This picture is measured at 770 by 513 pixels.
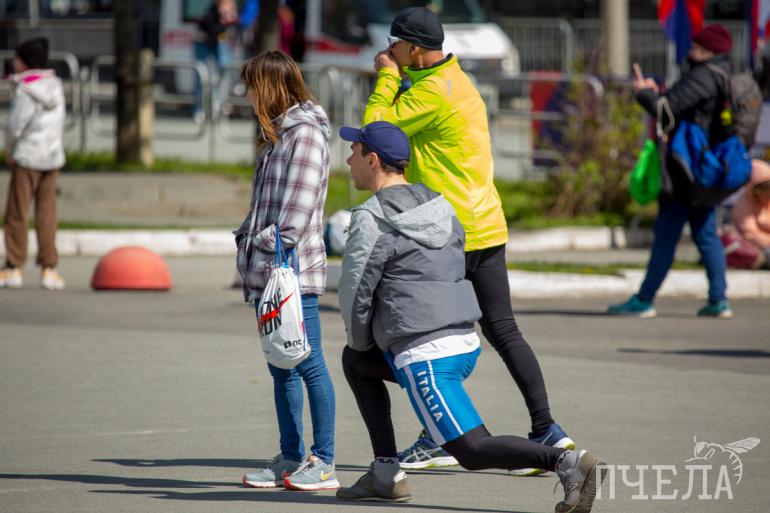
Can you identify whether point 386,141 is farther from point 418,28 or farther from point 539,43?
point 539,43

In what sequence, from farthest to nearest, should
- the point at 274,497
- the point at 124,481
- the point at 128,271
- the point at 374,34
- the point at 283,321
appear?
the point at 374,34 < the point at 128,271 < the point at 124,481 < the point at 274,497 < the point at 283,321

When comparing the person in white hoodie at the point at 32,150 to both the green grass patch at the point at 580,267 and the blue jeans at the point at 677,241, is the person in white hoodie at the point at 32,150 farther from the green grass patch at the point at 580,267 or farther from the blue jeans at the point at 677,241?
the blue jeans at the point at 677,241

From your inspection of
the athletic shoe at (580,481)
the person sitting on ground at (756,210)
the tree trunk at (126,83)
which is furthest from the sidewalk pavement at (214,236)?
the athletic shoe at (580,481)

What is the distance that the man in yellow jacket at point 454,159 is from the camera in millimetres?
6125

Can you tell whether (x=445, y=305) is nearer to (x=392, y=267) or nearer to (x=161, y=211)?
(x=392, y=267)

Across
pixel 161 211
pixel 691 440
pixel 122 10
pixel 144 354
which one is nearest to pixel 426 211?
pixel 691 440

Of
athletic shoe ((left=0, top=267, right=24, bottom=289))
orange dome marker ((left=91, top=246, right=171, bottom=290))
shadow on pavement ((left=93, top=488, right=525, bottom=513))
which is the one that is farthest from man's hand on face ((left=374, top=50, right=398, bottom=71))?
athletic shoe ((left=0, top=267, right=24, bottom=289))

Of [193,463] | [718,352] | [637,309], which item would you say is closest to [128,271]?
[637,309]

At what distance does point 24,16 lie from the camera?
104 feet

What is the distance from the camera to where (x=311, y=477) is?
19.1 ft

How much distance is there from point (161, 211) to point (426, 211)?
404 inches

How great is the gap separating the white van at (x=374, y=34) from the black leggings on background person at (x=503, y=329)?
1867cm

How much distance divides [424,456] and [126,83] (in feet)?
37.4

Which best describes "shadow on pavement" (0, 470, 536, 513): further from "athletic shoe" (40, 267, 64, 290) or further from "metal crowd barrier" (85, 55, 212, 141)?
"metal crowd barrier" (85, 55, 212, 141)
